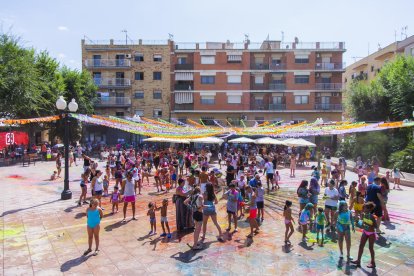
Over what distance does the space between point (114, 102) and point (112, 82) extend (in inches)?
106

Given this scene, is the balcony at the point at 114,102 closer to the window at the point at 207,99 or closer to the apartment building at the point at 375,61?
the window at the point at 207,99

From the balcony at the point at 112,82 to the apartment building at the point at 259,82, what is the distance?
6329mm

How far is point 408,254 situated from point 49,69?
30694mm

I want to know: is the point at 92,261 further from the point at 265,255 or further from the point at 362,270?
the point at 362,270

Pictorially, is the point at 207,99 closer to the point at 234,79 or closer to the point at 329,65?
the point at 234,79

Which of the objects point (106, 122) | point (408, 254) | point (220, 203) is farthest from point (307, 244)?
point (106, 122)

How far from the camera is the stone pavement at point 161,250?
7.35 metres

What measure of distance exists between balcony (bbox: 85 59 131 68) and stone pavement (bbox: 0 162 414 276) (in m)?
33.9

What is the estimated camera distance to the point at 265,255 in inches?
320

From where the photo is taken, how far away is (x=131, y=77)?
44.6 metres

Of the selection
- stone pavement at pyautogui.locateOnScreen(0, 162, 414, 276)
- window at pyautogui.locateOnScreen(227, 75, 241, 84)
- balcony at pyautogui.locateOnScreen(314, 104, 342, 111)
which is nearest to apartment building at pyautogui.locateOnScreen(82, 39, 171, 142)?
window at pyautogui.locateOnScreen(227, 75, 241, 84)

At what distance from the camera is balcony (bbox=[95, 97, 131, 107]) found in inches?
1729

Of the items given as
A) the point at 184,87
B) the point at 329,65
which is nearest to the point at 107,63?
the point at 184,87

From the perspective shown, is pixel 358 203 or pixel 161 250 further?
pixel 358 203
